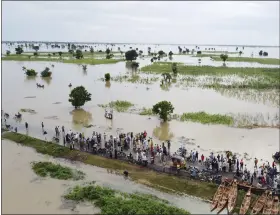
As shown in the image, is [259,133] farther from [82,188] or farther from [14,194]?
[14,194]

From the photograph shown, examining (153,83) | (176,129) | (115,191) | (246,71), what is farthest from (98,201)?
(246,71)

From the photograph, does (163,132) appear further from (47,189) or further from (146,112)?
(47,189)

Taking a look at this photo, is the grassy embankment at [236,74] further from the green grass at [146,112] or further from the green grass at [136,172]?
the green grass at [136,172]

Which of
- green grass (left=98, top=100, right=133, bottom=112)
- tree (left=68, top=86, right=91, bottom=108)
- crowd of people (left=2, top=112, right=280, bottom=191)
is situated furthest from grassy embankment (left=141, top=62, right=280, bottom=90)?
crowd of people (left=2, top=112, right=280, bottom=191)

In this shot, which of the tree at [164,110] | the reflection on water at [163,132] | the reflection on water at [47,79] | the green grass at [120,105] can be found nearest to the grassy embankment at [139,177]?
the reflection on water at [163,132]

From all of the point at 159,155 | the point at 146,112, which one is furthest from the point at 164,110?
the point at 159,155

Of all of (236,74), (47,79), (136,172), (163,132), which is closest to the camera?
(136,172)
